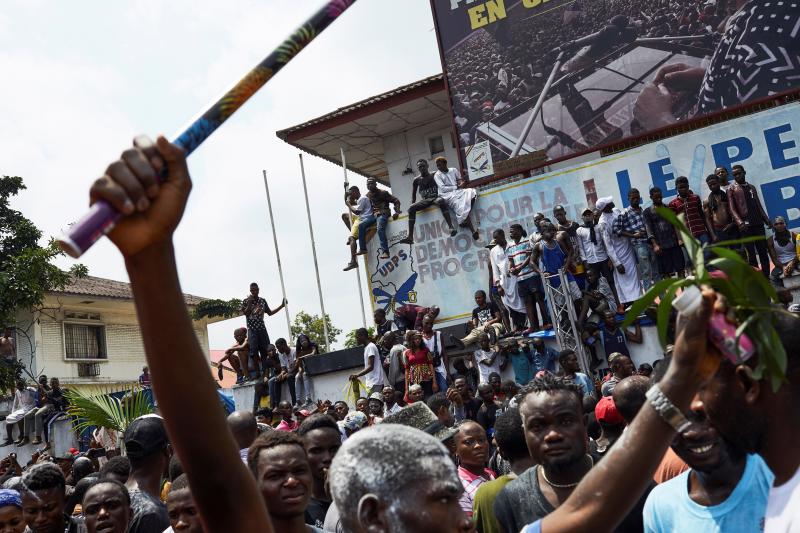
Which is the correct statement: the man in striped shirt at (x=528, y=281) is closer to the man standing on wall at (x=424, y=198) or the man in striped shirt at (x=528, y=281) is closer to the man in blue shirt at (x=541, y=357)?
the man in blue shirt at (x=541, y=357)

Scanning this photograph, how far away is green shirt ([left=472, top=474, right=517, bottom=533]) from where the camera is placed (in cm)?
407

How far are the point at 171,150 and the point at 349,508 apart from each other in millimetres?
1005

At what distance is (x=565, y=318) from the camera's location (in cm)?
1242

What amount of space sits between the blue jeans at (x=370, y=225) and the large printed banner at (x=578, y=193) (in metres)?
0.18

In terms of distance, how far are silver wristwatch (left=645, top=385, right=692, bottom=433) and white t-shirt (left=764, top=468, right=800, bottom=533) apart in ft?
1.33

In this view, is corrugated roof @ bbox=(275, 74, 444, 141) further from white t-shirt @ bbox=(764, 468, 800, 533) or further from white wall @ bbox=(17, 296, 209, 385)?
white t-shirt @ bbox=(764, 468, 800, 533)

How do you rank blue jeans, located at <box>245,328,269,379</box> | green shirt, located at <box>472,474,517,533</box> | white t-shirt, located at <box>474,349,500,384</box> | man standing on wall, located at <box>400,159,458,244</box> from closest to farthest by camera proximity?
1. green shirt, located at <box>472,474,517,533</box>
2. white t-shirt, located at <box>474,349,500,384</box>
3. blue jeans, located at <box>245,328,269,379</box>
4. man standing on wall, located at <box>400,159,458,244</box>

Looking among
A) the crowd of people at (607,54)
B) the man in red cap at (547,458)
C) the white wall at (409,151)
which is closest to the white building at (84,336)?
the white wall at (409,151)

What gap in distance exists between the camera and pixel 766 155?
14.5 metres

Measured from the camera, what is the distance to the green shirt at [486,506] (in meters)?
4.07

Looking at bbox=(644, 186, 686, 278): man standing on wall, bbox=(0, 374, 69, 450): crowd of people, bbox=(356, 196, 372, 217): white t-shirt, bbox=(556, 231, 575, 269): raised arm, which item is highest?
bbox=(356, 196, 372, 217): white t-shirt

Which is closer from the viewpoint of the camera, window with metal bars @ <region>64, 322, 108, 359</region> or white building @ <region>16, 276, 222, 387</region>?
white building @ <region>16, 276, 222, 387</region>

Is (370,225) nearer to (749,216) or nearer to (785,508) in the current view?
(749,216)

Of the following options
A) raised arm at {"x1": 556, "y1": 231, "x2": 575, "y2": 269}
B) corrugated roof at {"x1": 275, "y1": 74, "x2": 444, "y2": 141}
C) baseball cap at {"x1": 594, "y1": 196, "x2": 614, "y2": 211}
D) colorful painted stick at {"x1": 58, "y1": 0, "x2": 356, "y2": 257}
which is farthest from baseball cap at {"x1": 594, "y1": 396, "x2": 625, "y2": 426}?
corrugated roof at {"x1": 275, "y1": 74, "x2": 444, "y2": 141}
